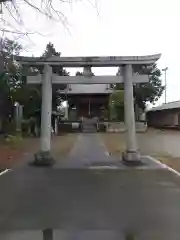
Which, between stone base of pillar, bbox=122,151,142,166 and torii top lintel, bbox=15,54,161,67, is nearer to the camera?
stone base of pillar, bbox=122,151,142,166

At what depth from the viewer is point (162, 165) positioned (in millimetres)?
17844

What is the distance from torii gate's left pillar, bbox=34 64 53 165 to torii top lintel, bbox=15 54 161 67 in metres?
0.39

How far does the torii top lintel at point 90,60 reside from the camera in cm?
1895

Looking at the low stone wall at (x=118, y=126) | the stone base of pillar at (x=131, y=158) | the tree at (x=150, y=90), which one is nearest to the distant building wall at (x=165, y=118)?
the tree at (x=150, y=90)

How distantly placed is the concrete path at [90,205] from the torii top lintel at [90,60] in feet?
18.2

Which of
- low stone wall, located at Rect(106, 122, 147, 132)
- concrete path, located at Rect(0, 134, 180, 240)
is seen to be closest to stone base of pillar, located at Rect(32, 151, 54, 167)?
concrete path, located at Rect(0, 134, 180, 240)

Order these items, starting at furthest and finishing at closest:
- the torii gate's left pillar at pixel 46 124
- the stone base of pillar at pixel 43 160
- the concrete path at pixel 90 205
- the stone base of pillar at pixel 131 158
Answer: the stone base of pillar at pixel 131 158 → the torii gate's left pillar at pixel 46 124 → the stone base of pillar at pixel 43 160 → the concrete path at pixel 90 205

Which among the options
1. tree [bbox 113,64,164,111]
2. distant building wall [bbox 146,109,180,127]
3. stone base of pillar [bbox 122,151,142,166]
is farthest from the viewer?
tree [bbox 113,64,164,111]

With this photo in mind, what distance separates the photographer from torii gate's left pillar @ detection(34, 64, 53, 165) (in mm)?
18453

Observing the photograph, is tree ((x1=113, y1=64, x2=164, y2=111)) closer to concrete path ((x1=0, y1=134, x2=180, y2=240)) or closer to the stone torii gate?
the stone torii gate

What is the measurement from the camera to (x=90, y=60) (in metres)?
19.0

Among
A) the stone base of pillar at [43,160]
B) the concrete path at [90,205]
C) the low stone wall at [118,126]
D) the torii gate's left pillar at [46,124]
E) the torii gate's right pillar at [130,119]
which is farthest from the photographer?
the low stone wall at [118,126]

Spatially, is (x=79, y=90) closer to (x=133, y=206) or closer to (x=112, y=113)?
(x=112, y=113)

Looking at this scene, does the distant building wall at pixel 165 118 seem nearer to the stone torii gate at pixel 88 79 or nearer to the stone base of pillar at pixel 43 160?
the stone torii gate at pixel 88 79
